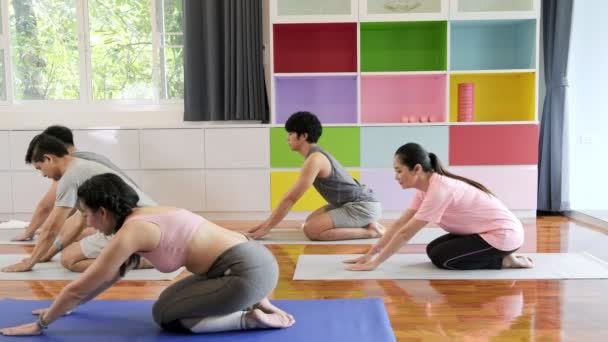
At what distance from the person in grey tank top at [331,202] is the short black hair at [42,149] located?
143cm

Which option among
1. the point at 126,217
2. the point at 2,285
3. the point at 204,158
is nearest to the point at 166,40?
the point at 204,158

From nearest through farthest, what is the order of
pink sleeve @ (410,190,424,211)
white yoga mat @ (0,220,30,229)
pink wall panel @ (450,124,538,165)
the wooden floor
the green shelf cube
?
Answer: the wooden floor → pink sleeve @ (410,190,424,211) → white yoga mat @ (0,220,30,229) → pink wall panel @ (450,124,538,165) → the green shelf cube

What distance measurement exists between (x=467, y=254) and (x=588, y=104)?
2770 millimetres

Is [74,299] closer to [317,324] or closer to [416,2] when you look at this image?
[317,324]

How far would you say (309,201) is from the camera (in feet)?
17.8

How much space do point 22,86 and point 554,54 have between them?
491cm

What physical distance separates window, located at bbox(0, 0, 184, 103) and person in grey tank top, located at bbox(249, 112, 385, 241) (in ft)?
7.40

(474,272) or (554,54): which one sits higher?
(554,54)

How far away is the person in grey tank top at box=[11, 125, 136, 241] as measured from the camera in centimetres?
346

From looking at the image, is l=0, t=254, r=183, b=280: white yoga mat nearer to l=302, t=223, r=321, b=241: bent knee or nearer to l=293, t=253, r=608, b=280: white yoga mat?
l=293, t=253, r=608, b=280: white yoga mat

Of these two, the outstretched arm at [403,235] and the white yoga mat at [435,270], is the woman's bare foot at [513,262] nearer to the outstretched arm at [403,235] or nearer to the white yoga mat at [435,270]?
the white yoga mat at [435,270]

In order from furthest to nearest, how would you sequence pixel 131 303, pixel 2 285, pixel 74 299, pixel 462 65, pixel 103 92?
1. pixel 103 92
2. pixel 462 65
3. pixel 2 285
4. pixel 131 303
5. pixel 74 299

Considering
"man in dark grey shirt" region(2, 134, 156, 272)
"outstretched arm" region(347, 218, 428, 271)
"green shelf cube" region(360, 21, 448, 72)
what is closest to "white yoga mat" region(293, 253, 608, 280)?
"outstretched arm" region(347, 218, 428, 271)

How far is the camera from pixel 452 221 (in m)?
3.40
